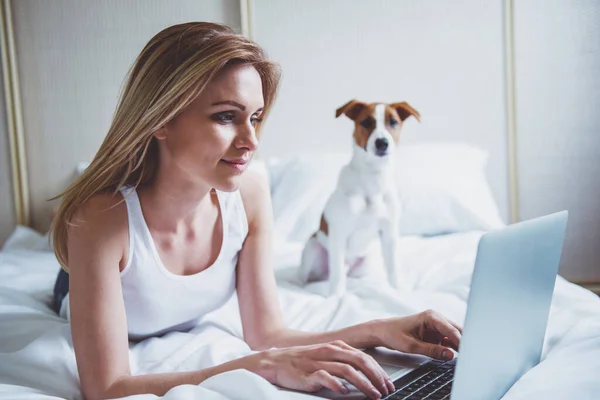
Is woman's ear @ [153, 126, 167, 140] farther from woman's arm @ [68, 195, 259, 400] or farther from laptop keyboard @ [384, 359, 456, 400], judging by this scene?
laptop keyboard @ [384, 359, 456, 400]

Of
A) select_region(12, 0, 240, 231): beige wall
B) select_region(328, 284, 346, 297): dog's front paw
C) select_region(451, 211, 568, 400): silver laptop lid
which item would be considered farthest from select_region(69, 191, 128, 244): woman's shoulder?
select_region(12, 0, 240, 231): beige wall

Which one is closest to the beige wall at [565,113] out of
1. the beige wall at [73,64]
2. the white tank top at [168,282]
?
the beige wall at [73,64]

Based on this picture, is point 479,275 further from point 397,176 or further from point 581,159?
point 581,159

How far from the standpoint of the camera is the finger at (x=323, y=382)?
27.7 inches

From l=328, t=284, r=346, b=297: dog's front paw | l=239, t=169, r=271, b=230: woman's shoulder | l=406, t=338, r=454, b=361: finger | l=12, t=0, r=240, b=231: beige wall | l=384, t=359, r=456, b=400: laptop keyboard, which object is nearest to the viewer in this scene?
l=384, t=359, r=456, b=400: laptop keyboard

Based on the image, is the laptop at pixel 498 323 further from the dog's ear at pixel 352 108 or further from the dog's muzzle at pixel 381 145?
the dog's ear at pixel 352 108

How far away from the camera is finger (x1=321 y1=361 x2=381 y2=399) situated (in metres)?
0.67

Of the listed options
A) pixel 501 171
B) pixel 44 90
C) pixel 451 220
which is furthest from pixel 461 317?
pixel 44 90

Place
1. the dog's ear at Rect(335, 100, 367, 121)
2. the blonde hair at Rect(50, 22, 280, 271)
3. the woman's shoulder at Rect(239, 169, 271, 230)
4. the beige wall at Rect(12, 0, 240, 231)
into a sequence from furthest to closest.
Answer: the beige wall at Rect(12, 0, 240, 231)
the dog's ear at Rect(335, 100, 367, 121)
the woman's shoulder at Rect(239, 169, 271, 230)
the blonde hair at Rect(50, 22, 280, 271)

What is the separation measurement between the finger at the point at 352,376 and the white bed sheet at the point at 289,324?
4cm

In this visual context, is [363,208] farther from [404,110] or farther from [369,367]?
[369,367]

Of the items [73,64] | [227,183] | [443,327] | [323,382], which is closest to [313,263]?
[227,183]

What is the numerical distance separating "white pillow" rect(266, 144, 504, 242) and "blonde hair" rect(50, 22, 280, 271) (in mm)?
1298

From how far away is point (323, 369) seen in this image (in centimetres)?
73
